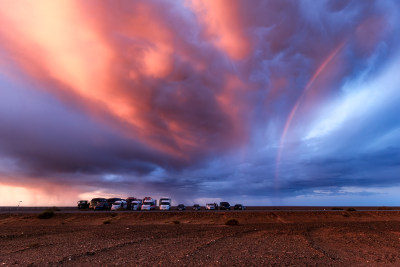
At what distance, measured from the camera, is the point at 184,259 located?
1647 centimetres

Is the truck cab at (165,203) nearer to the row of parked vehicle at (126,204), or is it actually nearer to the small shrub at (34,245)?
the row of parked vehicle at (126,204)

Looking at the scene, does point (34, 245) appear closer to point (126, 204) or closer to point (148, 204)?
point (148, 204)

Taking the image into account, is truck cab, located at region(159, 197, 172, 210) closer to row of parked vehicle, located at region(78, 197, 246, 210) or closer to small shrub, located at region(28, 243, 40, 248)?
row of parked vehicle, located at region(78, 197, 246, 210)

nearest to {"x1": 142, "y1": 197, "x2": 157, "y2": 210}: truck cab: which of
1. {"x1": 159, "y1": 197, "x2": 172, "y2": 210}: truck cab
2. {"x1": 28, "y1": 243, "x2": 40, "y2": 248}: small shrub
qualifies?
{"x1": 159, "y1": 197, "x2": 172, "y2": 210}: truck cab

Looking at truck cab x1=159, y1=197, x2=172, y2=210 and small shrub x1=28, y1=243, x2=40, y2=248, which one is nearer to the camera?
small shrub x1=28, y1=243, x2=40, y2=248

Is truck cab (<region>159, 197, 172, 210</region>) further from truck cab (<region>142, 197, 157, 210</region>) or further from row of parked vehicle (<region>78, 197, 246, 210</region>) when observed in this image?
truck cab (<region>142, 197, 157, 210</region>)

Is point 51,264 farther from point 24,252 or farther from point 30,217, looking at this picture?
point 30,217

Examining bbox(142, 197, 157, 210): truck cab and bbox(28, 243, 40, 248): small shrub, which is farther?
bbox(142, 197, 157, 210): truck cab

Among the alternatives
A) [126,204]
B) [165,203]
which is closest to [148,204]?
[165,203]

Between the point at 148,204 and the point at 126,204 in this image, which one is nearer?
the point at 148,204

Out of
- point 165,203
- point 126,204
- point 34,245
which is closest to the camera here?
point 34,245

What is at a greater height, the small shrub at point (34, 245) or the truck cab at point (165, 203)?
the truck cab at point (165, 203)

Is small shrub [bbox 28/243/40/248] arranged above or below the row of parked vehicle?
below

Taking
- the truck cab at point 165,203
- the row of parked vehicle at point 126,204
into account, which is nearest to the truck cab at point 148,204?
the row of parked vehicle at point 126,204
